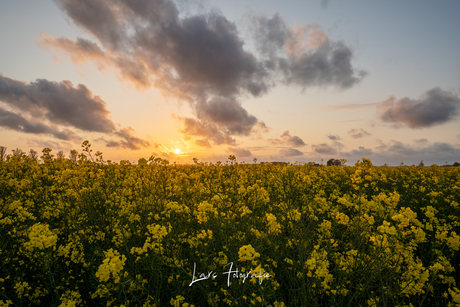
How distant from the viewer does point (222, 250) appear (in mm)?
3543

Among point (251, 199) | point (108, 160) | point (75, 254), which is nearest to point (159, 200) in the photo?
point (75, 254)

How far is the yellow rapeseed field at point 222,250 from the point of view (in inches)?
98.1

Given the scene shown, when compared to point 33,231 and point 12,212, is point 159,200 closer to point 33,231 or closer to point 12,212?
point 33,231

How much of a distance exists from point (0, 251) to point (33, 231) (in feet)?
5.09

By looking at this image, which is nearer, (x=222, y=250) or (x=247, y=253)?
(x=247, y=253)

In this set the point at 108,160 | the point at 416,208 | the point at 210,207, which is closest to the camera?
the point at 210,207

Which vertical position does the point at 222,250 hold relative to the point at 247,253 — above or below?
below

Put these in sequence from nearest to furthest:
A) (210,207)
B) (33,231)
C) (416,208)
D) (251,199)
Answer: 1. (33,231)
2. (210,207)
3. (251,199)
4. (416,208)

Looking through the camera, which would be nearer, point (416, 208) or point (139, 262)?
point (139, 262)

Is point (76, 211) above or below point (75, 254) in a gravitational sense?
above

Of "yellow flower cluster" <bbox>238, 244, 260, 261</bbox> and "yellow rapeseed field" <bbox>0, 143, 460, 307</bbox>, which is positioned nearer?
"yellow flower cluster" <bbox>238, 244, 260, 261</bbox>

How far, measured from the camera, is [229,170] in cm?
847

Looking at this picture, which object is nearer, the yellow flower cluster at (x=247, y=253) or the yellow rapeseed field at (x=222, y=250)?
the yellow flower cluster at (x=247, y=253)

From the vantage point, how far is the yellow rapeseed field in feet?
8.18
